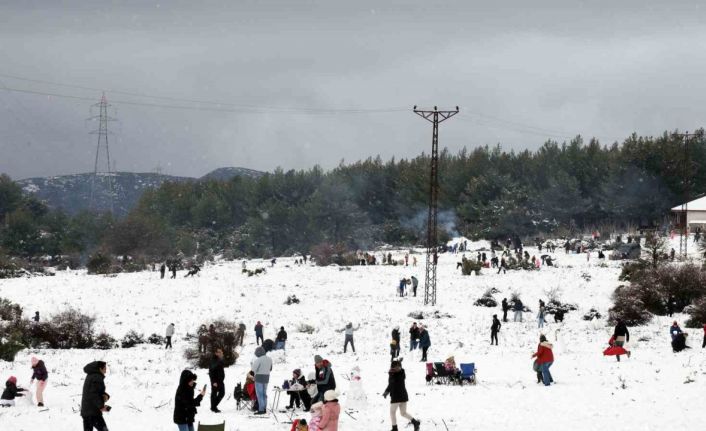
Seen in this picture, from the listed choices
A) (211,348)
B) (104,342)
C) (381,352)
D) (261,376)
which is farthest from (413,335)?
(104,342)

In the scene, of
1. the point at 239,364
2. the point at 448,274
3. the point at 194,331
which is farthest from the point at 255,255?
the point at 239,364

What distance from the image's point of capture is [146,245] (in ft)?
267

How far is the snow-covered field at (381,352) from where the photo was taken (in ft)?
53.9

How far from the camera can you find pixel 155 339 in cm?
3525

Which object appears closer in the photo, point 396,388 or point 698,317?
point 396,388

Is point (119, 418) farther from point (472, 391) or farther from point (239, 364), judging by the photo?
point (239, 364)

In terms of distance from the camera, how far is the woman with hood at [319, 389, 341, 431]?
40.5 ft

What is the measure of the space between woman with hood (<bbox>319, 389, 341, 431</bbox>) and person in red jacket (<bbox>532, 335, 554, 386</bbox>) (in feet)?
27.1

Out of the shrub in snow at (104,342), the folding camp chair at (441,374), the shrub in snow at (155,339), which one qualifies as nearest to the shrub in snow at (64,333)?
the shrub in snow at (104,342)

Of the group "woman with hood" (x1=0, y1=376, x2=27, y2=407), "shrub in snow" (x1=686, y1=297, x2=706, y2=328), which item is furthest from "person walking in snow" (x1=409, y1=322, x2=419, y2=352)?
"woman with hood" (x1=0, y1=376, x2=27, y2=407)

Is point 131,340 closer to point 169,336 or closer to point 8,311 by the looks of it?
point 169,336

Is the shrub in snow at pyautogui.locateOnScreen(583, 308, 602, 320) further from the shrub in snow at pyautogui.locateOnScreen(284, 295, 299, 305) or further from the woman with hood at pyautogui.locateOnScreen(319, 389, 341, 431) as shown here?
the woman with hood at pyautogui.locateOnScreen(319, 389, 341, 431)

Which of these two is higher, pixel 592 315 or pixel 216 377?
pixel 592 315

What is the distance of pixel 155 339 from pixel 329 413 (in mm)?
24490
